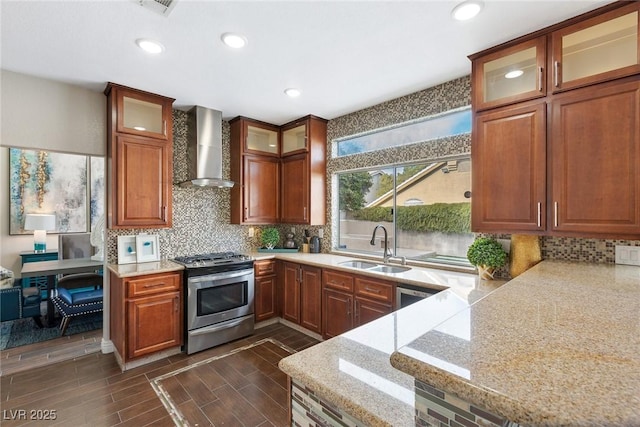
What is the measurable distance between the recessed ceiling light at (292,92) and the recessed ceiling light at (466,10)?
160 centimetres

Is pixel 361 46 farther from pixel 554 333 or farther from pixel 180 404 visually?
pixel 180 404

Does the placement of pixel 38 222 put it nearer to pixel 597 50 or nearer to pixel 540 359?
pixel 540 359

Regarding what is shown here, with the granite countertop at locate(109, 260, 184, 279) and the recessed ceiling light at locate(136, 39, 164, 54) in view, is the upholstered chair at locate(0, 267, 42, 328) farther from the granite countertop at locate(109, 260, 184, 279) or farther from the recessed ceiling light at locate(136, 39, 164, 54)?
the recessed ceiling light at locate(136, 39, 164, 54)

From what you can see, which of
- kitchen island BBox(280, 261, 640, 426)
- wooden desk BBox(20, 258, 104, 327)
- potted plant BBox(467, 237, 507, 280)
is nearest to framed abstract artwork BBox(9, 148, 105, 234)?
wooden desk BBox(20, 258, 104, 327)

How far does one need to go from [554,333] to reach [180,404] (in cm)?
252

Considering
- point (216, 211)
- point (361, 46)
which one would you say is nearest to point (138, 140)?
point (216, 211)

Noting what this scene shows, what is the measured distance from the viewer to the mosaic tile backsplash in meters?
2.75

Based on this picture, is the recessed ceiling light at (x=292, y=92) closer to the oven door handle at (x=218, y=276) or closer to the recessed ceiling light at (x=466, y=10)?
the recessed ceiling light at (x=466, y=10)

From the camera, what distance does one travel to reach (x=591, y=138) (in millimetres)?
1769

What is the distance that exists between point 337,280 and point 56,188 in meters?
5.03

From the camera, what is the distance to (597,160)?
5.72ft

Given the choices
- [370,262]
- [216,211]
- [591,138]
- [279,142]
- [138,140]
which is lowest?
[370,262]

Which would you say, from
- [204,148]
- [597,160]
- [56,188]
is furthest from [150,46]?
[56,188]

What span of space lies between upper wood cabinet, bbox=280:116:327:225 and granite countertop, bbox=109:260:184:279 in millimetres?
1613
